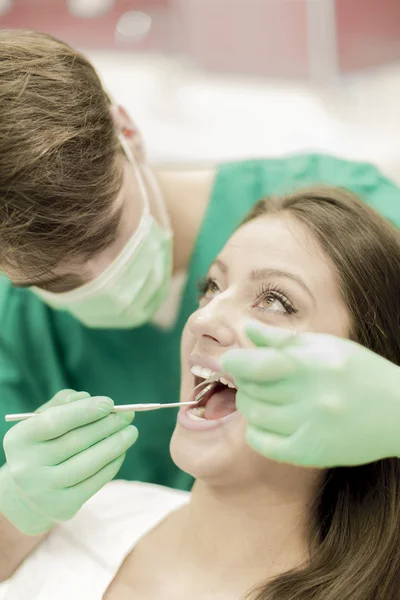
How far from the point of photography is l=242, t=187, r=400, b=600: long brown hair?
3.96 ft

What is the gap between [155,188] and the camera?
4.99 feet

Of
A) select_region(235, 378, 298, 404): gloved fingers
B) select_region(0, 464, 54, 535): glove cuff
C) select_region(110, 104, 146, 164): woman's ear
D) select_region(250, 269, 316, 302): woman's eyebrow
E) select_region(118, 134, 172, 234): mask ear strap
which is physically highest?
select_region(110, 104, 146, 164): woman's ear

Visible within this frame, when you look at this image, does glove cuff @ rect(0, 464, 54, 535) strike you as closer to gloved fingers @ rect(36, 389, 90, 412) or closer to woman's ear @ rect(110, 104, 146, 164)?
gloved fingers @ rect(36, 389, 90, 412)

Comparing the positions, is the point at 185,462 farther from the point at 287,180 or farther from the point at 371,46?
the point at 371,46

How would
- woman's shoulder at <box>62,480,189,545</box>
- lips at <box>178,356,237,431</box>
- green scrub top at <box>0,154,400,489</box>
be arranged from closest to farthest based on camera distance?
1. lips at <box>178,356,237,431</box>
2. woman's shoulder at <box>62,480,189,545</box>
3. green scrub top at <box>0,154,400,489</box>

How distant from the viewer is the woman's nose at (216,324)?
1207 mm

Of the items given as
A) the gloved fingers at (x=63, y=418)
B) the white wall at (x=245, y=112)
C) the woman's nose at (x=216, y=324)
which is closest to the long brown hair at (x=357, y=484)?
the woman's nose at (x=216, y=324)

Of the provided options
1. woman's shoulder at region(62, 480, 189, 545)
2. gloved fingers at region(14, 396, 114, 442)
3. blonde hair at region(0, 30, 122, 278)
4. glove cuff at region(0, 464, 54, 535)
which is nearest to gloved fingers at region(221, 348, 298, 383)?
gloved fingers at region(14, 396, 114, 442)

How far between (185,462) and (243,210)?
0.79m

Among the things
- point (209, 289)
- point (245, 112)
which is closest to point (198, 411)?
point (209, 289)

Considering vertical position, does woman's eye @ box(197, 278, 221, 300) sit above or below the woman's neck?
above

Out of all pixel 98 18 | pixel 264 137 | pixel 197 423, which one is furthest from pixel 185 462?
pixel 98 18

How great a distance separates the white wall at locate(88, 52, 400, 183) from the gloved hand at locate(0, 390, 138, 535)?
5.41 feet

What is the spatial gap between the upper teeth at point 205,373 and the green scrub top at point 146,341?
453 millimetres
